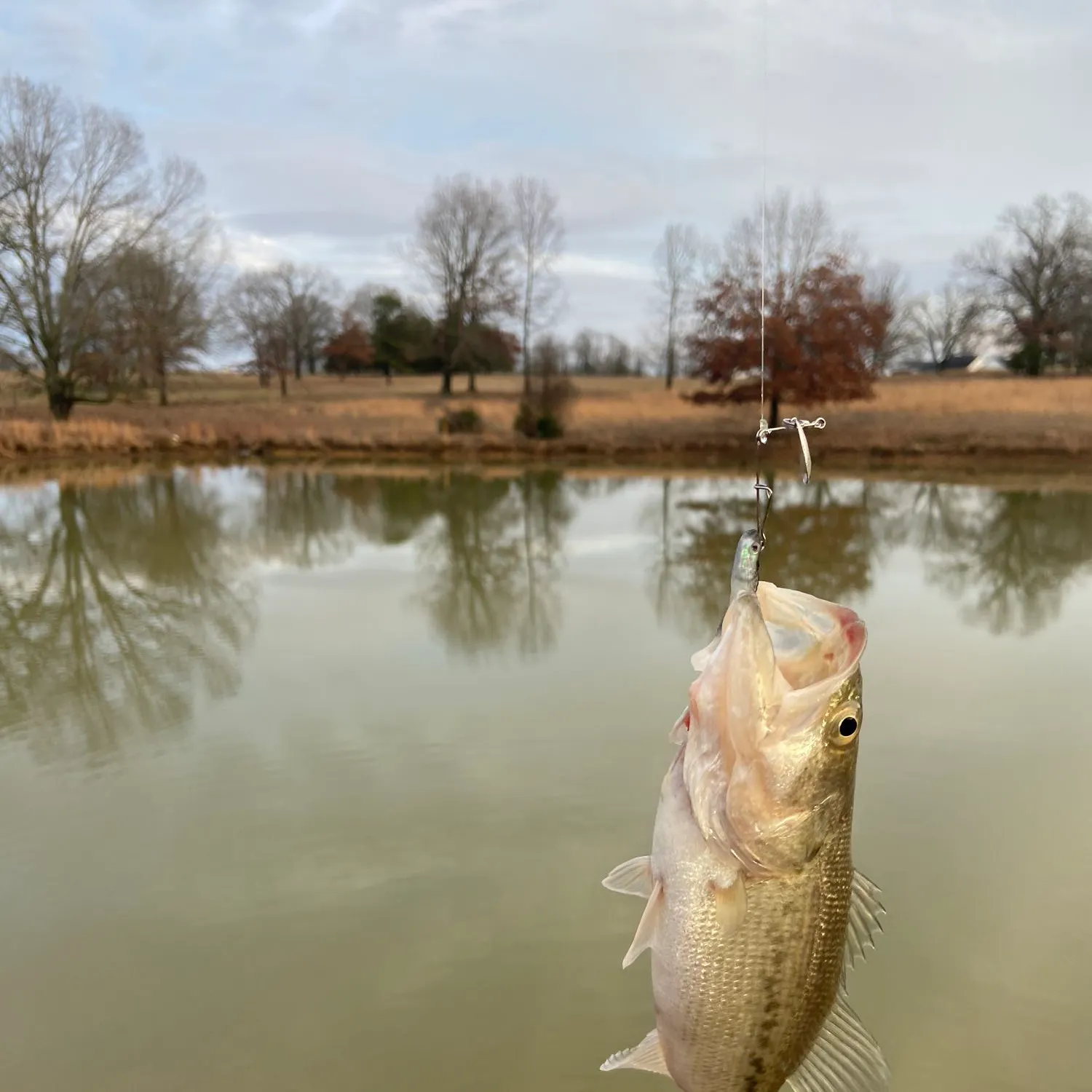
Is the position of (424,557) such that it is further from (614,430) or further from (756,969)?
(614,430)

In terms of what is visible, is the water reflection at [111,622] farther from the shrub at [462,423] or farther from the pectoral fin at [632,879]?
the shrub at [462,423]

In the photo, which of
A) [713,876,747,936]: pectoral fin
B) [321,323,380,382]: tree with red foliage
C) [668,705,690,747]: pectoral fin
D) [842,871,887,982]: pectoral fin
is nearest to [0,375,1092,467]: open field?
[321,323,380,382]: tree with red foliage

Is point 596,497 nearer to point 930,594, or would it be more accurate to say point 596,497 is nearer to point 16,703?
point 930,594

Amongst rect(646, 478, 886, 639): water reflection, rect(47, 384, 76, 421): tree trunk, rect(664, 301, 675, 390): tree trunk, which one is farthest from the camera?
rect(664, 301, 675, 390): tree trunk

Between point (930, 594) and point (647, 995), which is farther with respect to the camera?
point (930, 594)

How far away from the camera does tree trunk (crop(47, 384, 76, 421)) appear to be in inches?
1016

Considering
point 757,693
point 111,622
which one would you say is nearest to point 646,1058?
point 757,693

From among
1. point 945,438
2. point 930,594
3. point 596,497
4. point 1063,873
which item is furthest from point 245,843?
point 945,438

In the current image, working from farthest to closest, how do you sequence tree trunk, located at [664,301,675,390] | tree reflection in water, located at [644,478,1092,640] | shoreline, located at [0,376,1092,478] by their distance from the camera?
tree trunk, located at [664,301,675,390] < shoreline, located at [0,376,1092,478] < tree reflection in water, located at [644,478,1092,640]

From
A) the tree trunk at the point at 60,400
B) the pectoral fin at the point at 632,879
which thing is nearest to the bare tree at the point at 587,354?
the tree trunk at the point at 60,400

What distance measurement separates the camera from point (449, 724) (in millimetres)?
5570

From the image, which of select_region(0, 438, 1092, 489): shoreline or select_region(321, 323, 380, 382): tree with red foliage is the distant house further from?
select_region(321, 323, 380, 382): tree with red foliage

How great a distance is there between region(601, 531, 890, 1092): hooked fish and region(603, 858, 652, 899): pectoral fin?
0.29ft

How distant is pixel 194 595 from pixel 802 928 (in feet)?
28.7
